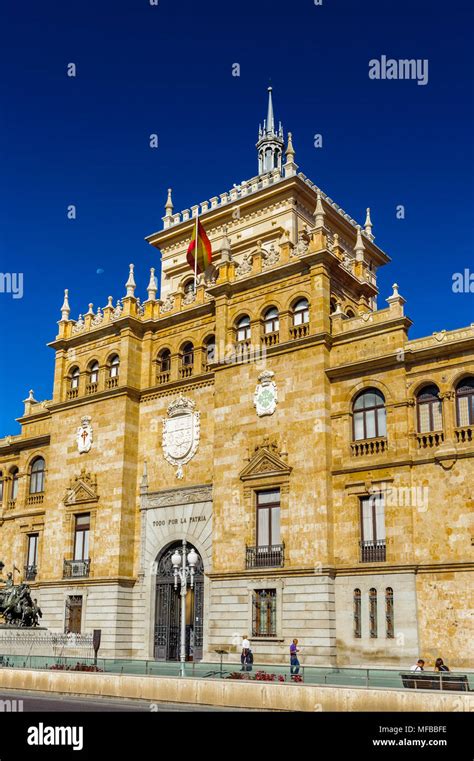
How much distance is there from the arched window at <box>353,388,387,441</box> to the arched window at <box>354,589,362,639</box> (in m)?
5.96

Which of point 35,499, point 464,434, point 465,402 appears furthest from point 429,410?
point 35,499

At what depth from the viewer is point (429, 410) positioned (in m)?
30.5

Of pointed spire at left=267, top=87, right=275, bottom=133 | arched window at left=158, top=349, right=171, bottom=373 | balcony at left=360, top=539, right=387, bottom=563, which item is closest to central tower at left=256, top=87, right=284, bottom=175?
pointed spire at left=267, top=87, right=275, bottom=133

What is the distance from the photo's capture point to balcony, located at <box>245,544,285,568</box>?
32.1m

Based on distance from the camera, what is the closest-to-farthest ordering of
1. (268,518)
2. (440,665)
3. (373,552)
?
(440,665), (373,552), (268,518)

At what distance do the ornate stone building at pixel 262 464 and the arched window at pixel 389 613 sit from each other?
0.25 feet

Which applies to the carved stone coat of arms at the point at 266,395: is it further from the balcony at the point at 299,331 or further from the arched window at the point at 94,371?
the arched window at the point at 94,371

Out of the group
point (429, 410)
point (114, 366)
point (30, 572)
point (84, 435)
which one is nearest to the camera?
point (429, 410)

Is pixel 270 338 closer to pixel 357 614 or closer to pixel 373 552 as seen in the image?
pixel 373 552

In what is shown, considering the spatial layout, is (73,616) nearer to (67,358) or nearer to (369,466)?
(67,358)

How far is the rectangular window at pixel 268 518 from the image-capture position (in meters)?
32.8

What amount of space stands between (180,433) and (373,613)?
1285 centimetres
